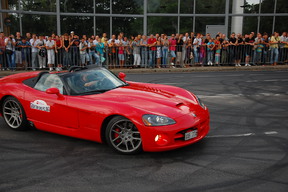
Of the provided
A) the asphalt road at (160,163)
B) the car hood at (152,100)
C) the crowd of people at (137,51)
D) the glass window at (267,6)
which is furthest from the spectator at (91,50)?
the glass window at (267,6)

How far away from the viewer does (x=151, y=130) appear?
486cm

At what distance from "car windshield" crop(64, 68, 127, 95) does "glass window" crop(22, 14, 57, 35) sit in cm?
1656

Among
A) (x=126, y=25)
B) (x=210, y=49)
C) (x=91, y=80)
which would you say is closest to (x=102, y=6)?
(x=126, y=25)

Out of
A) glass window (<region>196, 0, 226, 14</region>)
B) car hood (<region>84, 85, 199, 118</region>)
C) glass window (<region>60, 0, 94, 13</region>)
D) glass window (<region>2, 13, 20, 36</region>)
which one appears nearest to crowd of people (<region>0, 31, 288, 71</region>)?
glass window (<region>2, 13, 20, 36</region>)

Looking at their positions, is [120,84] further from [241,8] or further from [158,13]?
[241,8]

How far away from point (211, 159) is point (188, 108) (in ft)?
3.06

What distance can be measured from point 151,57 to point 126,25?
21.6 feet

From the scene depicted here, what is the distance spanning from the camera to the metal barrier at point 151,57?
16.0 metres

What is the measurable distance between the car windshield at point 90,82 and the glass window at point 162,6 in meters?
18.0

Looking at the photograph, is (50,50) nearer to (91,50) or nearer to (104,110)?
(91,50)

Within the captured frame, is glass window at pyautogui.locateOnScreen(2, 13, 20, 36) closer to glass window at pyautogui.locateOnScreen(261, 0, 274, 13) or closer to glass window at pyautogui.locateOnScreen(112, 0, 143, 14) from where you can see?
glass window at pyautogui.locateOnScreen(112, 0, 143, 14)

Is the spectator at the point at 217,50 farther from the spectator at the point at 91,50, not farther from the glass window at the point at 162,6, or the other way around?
the glass window at the point at 162,6

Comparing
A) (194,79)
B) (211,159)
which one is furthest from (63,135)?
(194,79)

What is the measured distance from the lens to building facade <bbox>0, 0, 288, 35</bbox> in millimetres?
21344
